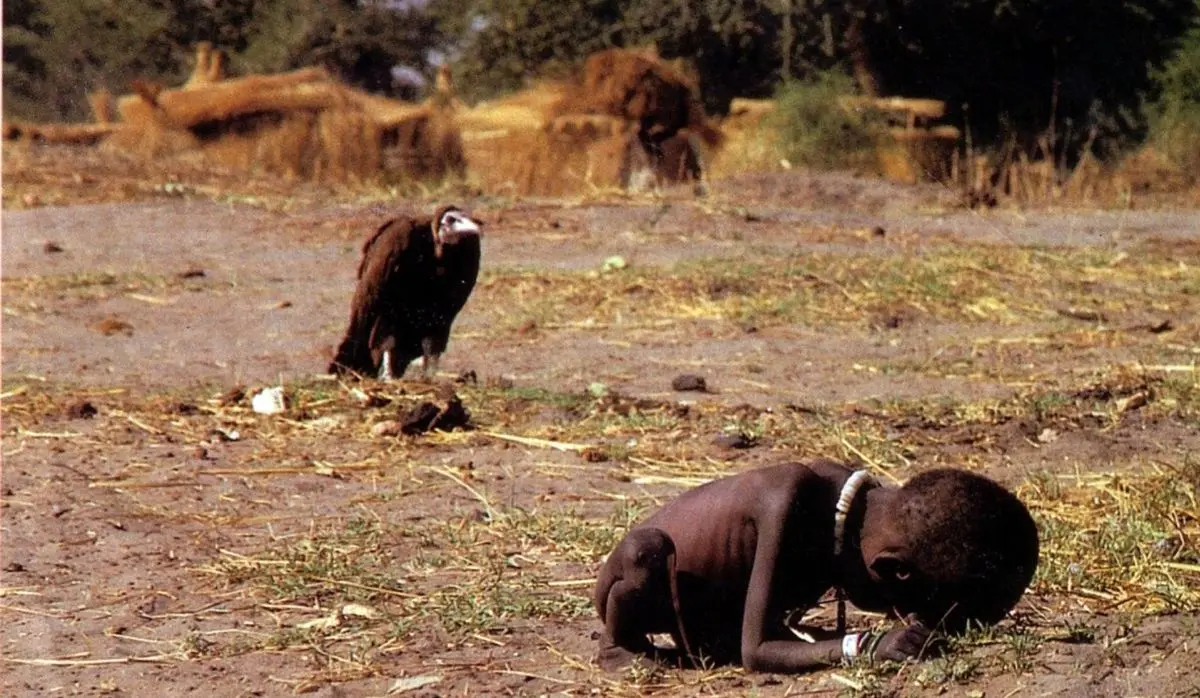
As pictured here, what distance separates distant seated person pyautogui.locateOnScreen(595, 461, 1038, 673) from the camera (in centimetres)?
357

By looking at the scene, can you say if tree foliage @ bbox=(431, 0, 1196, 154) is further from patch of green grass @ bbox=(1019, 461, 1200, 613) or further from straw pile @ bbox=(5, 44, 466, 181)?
patch of green grass @ bbox=(1019, 461, 1200, 613)

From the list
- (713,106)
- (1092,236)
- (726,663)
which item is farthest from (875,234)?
(713,106)

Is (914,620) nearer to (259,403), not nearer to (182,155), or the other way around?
(259,403)

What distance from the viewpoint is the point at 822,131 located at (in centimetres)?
1838

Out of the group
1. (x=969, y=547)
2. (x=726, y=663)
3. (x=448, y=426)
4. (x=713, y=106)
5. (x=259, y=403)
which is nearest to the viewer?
(x=969, y=547)

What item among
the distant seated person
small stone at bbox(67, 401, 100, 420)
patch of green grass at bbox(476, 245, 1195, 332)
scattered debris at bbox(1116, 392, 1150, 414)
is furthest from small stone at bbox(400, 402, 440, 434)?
patch of green grass at bbox(476, 245, 1195, 332)

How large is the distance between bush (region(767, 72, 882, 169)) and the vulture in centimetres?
1065

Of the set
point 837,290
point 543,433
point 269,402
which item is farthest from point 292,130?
point 543,433

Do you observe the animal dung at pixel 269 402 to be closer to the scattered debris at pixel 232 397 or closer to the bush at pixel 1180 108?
the scattered debris at pixel 232 397

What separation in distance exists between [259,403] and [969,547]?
4.10 m

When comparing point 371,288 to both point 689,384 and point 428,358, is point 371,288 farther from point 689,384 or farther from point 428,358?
point 689,384

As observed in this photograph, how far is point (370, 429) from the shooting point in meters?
6.71

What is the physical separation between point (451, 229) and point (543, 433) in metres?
1.08

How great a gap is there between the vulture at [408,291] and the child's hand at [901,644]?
13.0 feet
